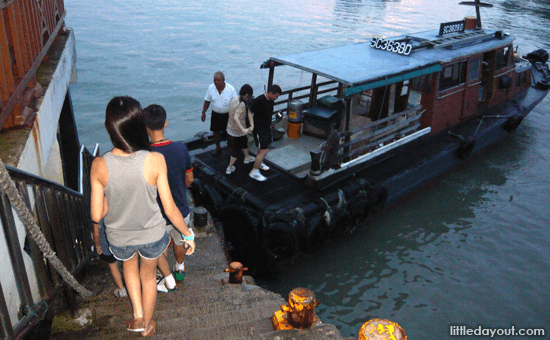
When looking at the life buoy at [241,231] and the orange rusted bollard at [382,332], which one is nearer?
the orange rusted bollard at [382,332]

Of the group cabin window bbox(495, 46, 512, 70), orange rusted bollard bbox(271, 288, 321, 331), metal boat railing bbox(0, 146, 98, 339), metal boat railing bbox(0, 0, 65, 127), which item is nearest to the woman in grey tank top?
metal boat railing bbox(0, 146, 98, 339)

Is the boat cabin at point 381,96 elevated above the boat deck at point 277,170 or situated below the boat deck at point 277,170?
above

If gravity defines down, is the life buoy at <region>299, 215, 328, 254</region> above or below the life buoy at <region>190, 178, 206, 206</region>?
below

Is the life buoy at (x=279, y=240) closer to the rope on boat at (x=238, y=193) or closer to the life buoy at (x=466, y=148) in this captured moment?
the rope on boat at (x=238, y=193)

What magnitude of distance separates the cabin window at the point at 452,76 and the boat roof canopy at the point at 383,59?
296mm

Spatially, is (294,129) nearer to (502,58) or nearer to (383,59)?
(383,59)

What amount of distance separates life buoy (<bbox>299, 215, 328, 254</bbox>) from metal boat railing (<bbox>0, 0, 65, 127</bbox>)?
4.31 m

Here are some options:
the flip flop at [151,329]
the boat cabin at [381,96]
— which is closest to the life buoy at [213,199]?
the boat cabin at [381,96]

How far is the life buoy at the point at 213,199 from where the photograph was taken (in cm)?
707

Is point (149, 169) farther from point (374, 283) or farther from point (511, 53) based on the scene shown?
point (511, 53)

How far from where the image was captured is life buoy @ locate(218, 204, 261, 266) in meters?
6.55

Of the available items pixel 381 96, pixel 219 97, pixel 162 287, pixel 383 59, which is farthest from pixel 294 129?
pixel 162 287
